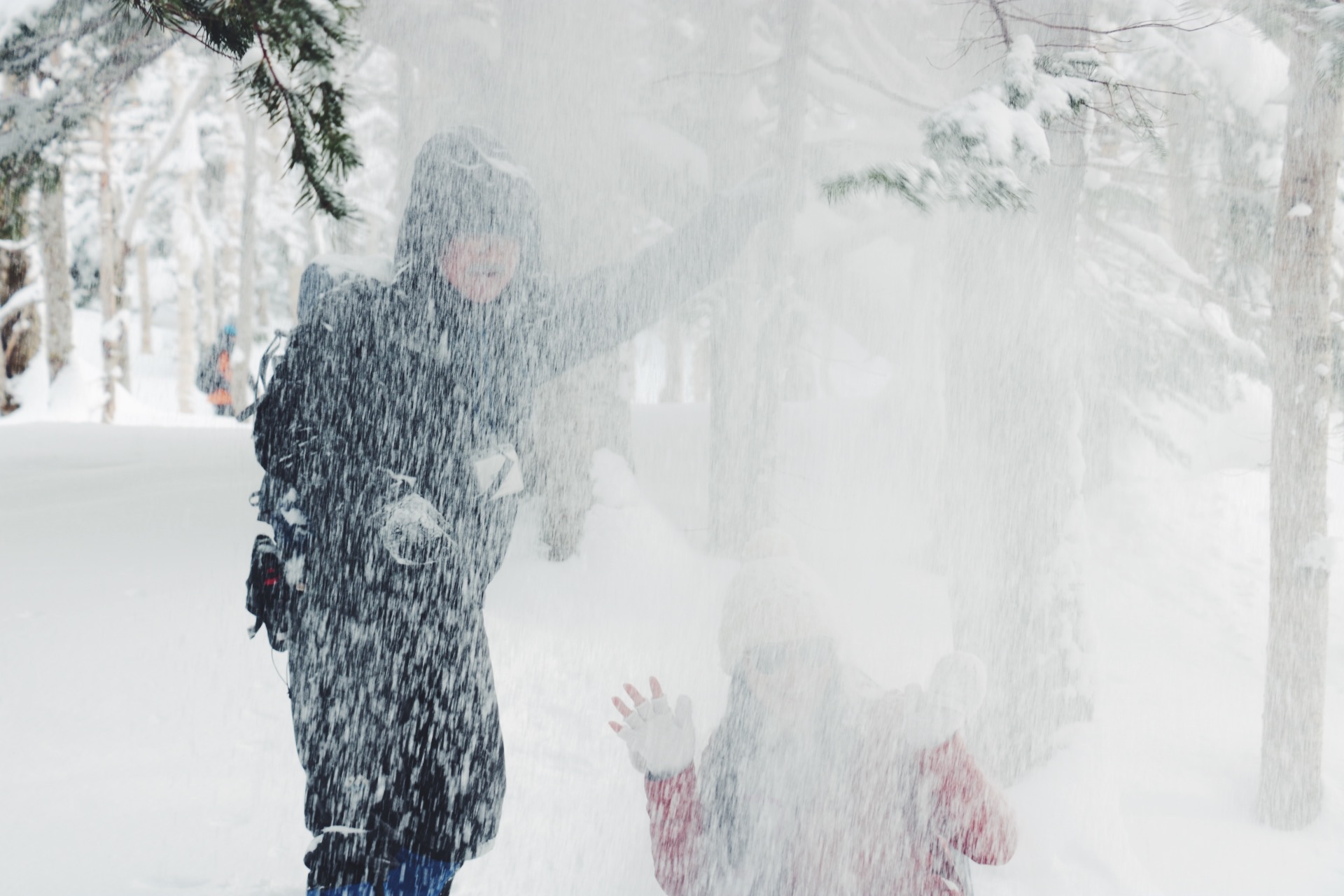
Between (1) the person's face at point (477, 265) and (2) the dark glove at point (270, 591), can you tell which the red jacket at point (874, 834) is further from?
(1) the person's face at point (477, 265)

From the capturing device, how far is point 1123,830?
462cm

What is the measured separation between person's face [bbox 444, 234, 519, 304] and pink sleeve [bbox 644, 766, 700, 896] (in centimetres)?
118

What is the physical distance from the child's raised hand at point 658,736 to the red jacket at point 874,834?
0.04m

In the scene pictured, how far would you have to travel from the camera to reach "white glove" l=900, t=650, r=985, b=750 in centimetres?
217

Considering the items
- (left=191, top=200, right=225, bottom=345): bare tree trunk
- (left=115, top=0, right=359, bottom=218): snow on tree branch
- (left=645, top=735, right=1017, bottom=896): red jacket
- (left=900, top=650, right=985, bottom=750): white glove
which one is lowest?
(left=645, top=735, right=1017, bottom=896): red jacket

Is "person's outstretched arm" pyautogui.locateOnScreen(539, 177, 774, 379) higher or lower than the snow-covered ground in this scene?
higher

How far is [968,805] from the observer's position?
86.7 inches

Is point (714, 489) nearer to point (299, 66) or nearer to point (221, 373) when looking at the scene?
point (299, 66)

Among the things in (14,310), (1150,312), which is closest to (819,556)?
(1150,312)

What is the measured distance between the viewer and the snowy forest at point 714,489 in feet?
6.17

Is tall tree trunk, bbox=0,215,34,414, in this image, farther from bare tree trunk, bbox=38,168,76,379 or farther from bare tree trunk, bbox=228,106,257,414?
bare tree trunk, bbox=228,106,257,414

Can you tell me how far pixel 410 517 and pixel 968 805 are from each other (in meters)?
1.40

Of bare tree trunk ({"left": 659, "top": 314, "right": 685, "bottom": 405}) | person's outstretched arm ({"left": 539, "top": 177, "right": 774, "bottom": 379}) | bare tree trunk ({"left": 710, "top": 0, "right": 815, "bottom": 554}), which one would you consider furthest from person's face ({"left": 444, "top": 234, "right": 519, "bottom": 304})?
bare tree trunk ({"left": 659, "top": 314, "right": 685, "bottom": 405})

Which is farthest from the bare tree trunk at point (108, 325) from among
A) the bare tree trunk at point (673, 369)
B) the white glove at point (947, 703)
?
the white glove at point (947, 703)
